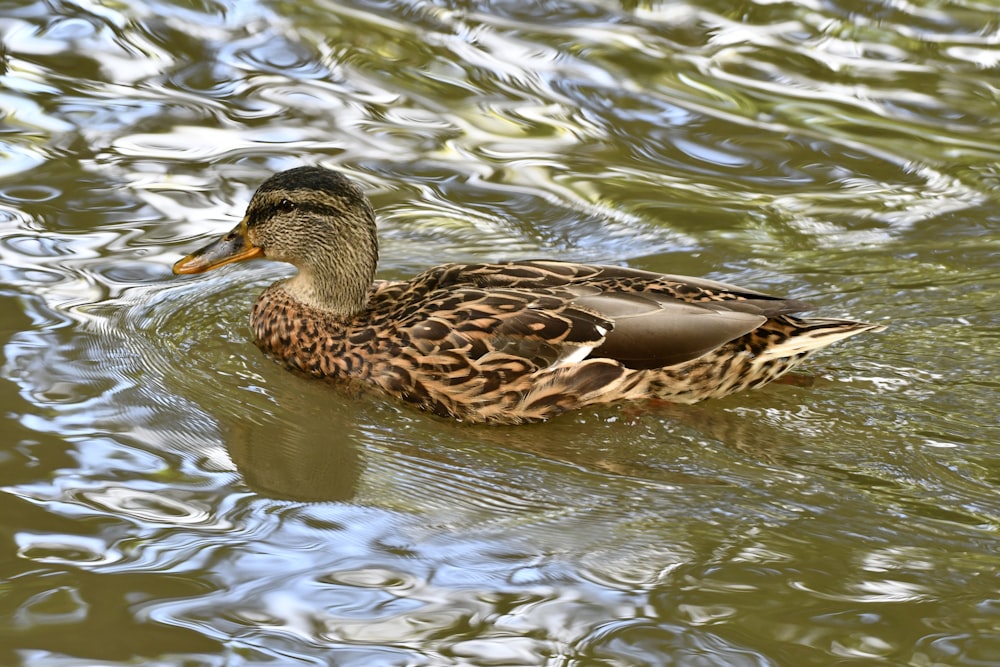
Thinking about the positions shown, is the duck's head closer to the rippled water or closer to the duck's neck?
the duck's neck

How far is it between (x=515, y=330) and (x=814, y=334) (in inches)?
56.7

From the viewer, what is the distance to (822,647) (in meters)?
4.79

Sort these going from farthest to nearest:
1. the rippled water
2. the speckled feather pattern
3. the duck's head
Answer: the duck's head < the speckled feather pattern < the rippled water

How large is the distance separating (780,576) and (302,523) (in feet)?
6.23

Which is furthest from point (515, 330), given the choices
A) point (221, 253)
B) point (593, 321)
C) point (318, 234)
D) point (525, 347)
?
point (221, 253)

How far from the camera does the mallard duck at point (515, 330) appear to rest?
21.6 ft

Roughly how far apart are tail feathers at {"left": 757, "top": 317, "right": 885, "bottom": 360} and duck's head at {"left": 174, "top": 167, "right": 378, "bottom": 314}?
2095 mm

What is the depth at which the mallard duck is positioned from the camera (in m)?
6.59

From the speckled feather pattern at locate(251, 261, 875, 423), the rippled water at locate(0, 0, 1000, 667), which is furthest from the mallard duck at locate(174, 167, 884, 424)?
the rippled water at locate(0, 0, 1000, 667)

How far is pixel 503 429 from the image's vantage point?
21.5 ft

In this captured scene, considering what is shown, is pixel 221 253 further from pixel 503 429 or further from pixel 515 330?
pixel 503 429

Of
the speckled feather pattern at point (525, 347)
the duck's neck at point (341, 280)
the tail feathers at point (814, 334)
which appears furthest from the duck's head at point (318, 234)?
the tail feathers at point (814, 334)

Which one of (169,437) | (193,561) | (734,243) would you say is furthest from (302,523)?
(734,243)

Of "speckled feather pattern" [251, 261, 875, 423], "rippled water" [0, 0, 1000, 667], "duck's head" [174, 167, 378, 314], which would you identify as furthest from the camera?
"duck's head" [174, 167, 378, 314]
